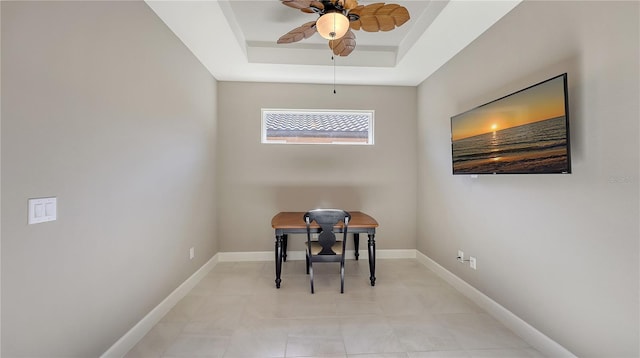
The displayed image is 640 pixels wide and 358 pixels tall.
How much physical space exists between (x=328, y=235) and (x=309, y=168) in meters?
1.27

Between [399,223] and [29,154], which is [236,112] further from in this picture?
[399,223]

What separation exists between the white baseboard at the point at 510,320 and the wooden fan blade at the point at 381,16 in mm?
2457

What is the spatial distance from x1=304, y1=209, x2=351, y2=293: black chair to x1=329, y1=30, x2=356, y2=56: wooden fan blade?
5.08 feet

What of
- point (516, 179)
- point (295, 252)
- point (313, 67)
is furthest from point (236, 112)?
point (516, 179)

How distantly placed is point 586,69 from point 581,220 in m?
0.92

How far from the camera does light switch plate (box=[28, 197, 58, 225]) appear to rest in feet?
3.96

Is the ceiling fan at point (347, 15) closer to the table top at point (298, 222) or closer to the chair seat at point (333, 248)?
the table top at point (298, 222)

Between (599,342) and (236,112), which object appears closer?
(599,342)

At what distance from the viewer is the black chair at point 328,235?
274cm

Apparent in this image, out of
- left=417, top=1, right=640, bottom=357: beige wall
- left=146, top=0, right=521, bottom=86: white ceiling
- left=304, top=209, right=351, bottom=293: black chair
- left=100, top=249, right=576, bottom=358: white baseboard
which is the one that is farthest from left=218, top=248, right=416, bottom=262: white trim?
left=146, top=0, right=521, bottom=86: white ceiling

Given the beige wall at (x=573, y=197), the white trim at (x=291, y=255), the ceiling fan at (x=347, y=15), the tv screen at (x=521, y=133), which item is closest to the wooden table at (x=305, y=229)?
the white trim at (x=291, y=255)

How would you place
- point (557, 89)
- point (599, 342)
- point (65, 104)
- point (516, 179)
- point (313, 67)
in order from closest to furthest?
1. point (65, 104)
2. point (599, 342)
3. point (557, 89)
4. point (516, 179)
5. point (313, 67)

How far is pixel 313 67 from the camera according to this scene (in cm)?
324

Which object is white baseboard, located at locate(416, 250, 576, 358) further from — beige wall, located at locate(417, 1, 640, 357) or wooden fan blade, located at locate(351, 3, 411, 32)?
wooden fan blade, located at locate(351, 3, 411, 32)
